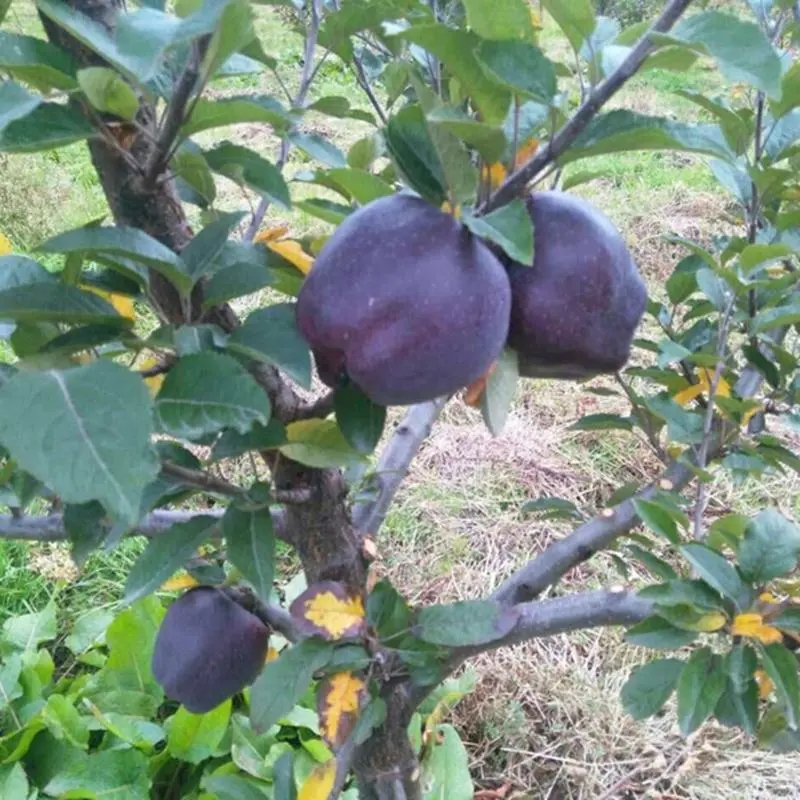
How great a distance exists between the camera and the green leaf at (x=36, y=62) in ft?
1.37

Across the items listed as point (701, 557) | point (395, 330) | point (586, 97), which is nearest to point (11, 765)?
point (701, 557)

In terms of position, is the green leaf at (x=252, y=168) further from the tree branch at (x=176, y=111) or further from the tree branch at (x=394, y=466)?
the tree branch at (x=394, y=466)

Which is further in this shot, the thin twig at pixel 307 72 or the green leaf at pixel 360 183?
the thin twig at pixel 307 72

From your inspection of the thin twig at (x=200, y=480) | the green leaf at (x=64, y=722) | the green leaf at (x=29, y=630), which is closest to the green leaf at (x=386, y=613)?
the thin twig at (x=200, y=480)

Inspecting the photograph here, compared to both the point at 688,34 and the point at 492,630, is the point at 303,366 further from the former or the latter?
the point at 492,630

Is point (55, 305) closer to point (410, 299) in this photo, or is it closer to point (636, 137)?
point (410, 299)

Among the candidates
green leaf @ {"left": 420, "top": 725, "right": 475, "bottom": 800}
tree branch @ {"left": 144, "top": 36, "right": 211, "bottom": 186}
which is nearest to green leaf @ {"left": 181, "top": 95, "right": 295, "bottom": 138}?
tree branch @ {"left": 144, "top": 36, "right": 211, "bottom": 186}

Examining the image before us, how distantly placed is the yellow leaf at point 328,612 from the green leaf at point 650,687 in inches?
9.9

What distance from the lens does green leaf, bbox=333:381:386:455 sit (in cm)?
54

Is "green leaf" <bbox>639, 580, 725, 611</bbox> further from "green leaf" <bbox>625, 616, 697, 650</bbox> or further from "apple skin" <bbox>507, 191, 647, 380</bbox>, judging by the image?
"apple skin" <bbox>507, 191, 647, 380</bbox>

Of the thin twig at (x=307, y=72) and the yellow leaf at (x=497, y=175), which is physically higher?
the yellow leaf at (x=497, y=175)

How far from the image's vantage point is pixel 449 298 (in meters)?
0.44

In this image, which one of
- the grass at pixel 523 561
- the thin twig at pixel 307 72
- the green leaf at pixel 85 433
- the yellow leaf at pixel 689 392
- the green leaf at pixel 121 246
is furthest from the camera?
the grass at pixel 523 561

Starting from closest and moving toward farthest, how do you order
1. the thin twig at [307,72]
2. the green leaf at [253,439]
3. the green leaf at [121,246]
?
the green leaf at [121,246], the green leaf at [253,439], the thin twig at [307,72]
